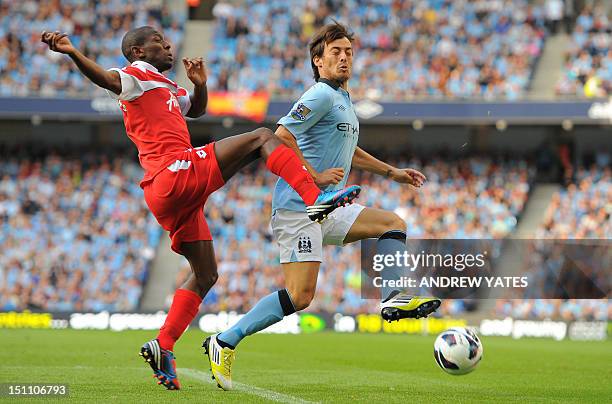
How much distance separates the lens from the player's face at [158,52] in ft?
24.7

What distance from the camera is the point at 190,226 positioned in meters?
7.57

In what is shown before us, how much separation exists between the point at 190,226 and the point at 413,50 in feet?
73.3

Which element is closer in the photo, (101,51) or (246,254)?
(246,254)

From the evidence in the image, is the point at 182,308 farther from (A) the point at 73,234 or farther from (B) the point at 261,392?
(A) the point at 73,234

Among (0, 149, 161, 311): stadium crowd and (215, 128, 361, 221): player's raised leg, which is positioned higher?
(215, 128, 361, 221): player's raised leg

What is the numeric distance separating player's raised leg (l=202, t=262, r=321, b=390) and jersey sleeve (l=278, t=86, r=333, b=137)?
1041 millimetres

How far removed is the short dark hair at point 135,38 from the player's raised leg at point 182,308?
1.53 m

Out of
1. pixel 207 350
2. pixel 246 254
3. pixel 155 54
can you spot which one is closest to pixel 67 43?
pixel 155 54

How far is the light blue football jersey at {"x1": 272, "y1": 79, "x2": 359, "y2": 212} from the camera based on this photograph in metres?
7.53

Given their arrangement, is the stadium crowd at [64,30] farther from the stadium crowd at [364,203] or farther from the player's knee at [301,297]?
the player's knee at [301,297]

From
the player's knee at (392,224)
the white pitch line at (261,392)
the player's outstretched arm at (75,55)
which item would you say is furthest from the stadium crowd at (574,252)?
the player's outstretched arm at (75,55)

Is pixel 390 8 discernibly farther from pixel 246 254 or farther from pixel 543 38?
pixel 246 254

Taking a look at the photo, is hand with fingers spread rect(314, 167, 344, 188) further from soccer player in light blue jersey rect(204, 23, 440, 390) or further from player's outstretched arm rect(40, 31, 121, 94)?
player's outstretched arm rect(40, 31, 121, 94)

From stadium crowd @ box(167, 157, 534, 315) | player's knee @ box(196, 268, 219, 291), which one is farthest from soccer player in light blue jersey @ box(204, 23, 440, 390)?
stadium crowd @ box(167, 157, 534, 315)
